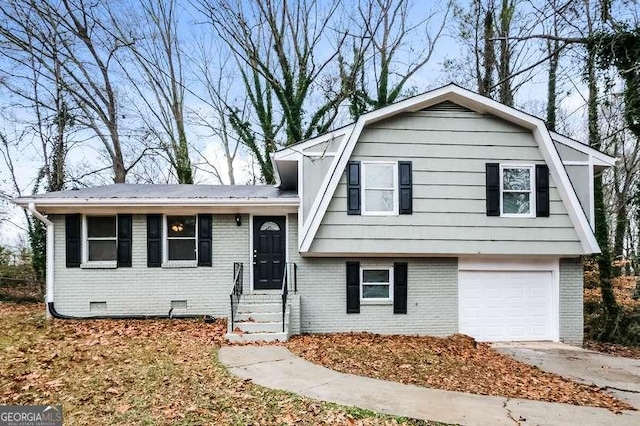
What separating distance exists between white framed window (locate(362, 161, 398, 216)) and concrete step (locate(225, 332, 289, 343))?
11.5 ft

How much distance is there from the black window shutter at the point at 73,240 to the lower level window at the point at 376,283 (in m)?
7.35

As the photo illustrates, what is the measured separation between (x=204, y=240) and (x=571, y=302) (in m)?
9.75

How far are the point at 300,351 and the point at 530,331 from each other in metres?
6.42

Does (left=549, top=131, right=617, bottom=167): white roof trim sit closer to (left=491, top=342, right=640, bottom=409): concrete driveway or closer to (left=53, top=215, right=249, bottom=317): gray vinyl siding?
(left=491, top=342, right=640, bottom=409): concrete driveway

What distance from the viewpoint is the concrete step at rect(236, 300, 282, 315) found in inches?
346

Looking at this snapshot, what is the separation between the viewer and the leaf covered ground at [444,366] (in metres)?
5.54

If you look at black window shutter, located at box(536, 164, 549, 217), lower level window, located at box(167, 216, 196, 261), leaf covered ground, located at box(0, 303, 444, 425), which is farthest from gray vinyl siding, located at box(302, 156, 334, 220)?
black window shutter, located at box(536, 164, 549, 217)

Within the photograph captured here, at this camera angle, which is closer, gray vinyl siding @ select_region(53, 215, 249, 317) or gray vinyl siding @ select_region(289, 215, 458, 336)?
gray vinyl siding @ select_region(289, 215, 458, 336)

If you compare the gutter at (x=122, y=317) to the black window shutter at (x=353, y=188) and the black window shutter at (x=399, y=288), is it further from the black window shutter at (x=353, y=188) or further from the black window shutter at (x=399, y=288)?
the black window shutter at (x=399, y=288)

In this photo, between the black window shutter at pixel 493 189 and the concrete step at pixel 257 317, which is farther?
the black window shutter at pixel 493 189

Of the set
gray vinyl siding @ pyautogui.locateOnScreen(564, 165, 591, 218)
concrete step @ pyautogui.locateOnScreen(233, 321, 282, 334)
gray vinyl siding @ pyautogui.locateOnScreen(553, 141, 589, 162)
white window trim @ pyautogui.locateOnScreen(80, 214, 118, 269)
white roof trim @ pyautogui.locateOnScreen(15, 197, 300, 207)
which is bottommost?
concrete step @ pyautogui.locateOnScreen(233, 321, 282, 334)

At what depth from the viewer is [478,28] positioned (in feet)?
56.3

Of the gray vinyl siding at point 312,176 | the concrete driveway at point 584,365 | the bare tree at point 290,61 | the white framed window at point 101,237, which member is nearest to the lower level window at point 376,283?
the gray vinyl siding at point 312,176

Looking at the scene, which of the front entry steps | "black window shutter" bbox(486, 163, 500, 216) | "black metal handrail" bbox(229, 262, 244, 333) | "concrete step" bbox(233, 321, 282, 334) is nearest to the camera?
the front entry steps
